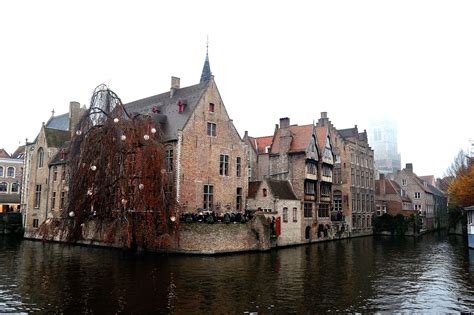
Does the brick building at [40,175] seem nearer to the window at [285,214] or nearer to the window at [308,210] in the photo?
the window at [285,214]

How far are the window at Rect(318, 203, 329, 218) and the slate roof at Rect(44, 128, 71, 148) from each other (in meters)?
31.1

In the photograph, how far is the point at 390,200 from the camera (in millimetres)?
64000

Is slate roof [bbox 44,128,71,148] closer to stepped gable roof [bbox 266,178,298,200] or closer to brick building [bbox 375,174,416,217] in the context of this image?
stepped gable roof [bbox 266,178,298,200]

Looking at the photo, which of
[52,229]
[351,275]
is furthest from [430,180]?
[52,229]

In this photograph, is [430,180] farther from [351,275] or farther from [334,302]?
[334,302]

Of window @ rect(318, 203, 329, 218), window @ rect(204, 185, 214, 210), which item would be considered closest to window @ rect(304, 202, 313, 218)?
window @ rect(318, 203, 329, 218)

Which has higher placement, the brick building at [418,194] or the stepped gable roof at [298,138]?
the stepped gable roof at [298,138]

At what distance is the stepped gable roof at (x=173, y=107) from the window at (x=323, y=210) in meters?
19.7

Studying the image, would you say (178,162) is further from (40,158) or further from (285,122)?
(40,158)

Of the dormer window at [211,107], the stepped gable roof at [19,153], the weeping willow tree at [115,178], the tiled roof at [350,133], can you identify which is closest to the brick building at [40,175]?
the stepped gable roof at [19,153]

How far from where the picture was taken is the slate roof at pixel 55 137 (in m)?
47.7

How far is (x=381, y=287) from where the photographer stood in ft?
63.3

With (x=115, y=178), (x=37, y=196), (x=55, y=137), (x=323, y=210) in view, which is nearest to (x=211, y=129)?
(x=115, y=178)

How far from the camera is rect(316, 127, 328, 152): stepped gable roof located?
1895 inches
